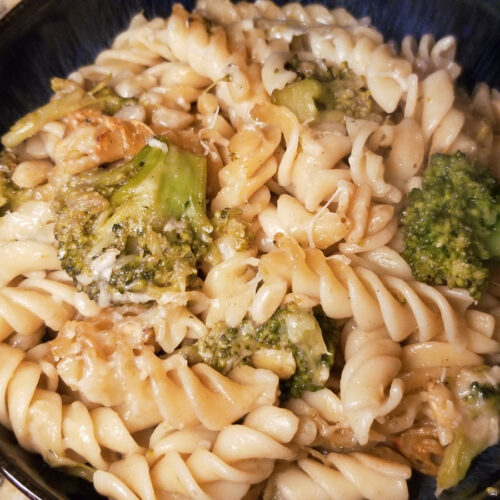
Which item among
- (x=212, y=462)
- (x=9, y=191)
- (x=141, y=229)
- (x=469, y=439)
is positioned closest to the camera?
(x=212, y=462)

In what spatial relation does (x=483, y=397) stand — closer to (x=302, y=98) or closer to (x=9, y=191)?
(x=302, y=98)

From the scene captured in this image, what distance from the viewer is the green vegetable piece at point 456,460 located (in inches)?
96.7

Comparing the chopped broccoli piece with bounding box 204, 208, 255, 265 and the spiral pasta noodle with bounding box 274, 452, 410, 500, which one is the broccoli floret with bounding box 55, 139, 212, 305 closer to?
the chopped broccoli piece with bounding box 204, 208, 255, 265

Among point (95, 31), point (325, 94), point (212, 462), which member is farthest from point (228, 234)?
point (95, 31)

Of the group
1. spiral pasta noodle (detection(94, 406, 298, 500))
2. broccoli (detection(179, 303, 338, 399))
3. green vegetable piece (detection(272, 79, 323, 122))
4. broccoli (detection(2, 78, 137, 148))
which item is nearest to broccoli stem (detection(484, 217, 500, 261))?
broccoli (detection(179, 303, 338, 399))

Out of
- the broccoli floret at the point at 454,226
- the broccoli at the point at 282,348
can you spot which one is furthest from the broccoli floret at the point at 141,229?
A: the broccoli floret at the point at 454,226

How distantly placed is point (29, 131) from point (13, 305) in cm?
95

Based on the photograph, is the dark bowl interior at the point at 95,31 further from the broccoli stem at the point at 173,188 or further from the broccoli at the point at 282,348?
the broccoli at the point at 282,348

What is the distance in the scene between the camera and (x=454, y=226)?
255cm

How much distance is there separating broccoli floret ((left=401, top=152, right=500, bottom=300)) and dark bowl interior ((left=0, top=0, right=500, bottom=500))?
1.08 metres

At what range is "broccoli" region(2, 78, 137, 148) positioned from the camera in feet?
10.3

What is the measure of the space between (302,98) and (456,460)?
1712 millimetres

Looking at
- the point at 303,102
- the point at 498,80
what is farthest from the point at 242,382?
the point at 498,80

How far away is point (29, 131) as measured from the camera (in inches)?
124
